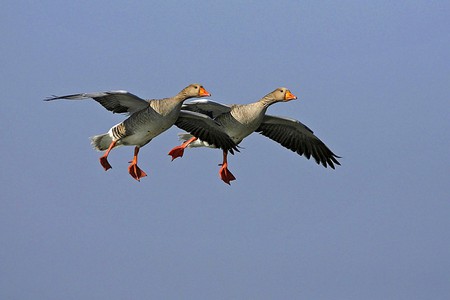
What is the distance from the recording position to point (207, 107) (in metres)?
22.6

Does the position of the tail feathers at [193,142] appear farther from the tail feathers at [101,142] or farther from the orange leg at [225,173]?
the tail feathers at [101,142]

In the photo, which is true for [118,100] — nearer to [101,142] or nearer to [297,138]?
[101,142]

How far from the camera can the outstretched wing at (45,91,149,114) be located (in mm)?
20281

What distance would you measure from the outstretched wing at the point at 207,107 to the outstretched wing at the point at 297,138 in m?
1.97

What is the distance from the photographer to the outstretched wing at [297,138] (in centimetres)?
2480

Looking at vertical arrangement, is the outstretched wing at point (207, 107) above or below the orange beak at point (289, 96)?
below

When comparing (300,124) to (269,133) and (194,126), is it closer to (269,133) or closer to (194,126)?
(269,133)

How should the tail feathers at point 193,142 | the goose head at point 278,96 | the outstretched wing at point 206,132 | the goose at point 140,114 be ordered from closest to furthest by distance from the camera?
the goose at point 140,114 < the outstretched wing at point 206,132 < the goose head at point 278,96 < the tail feathers at point 193,142

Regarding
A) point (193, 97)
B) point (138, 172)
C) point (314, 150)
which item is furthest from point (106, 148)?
point (314, 150)

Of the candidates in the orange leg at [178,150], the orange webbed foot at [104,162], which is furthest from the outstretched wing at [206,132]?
the orange webbed foot at [104,162]

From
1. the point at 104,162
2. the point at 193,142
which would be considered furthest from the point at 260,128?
the point at 104,162

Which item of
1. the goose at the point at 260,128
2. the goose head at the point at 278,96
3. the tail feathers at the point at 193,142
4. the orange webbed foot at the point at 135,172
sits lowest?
the orange webbed foot at the point at 135,172

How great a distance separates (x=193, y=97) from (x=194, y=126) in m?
1.22

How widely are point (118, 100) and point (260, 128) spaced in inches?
206
